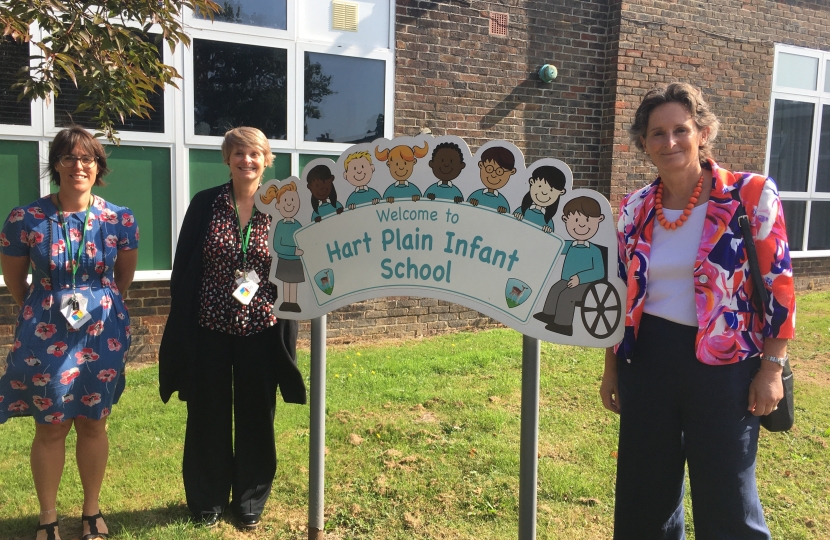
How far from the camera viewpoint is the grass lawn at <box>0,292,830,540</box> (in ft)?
10.3

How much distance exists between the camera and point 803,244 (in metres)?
9.03

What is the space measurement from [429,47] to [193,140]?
2.54 meters

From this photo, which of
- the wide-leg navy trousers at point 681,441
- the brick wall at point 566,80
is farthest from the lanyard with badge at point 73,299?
the brick wall at point 566,80

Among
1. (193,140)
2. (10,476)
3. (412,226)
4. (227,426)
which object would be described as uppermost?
(193,140)

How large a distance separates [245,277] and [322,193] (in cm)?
55

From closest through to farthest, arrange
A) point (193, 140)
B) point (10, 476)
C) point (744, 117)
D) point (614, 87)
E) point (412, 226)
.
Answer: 1. point (412, 226)
2. point (10, 476)
3. point (193, 140)
4. point (614, 87)
5. point (744, 117)

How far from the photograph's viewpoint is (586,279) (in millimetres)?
2240

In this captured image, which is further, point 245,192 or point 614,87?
point 614,87

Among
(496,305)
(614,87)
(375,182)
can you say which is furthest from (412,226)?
(614,87)

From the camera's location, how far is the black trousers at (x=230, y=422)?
2986 mm

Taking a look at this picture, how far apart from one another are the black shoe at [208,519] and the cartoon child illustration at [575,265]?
6.42 feet

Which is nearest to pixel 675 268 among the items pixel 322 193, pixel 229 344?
pixel 322 193

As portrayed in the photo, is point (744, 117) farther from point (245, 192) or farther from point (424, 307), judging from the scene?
point (245, 192)

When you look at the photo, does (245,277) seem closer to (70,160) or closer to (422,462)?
(70,160)
